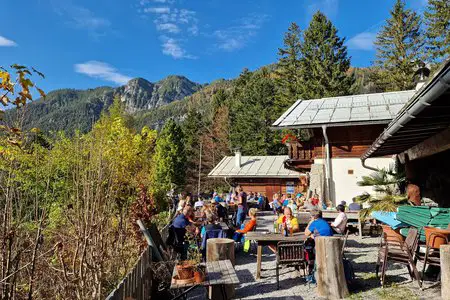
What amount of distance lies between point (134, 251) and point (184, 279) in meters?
2.03

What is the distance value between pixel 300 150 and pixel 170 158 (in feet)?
70.0

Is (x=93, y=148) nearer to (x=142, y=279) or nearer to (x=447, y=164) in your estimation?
(x=142, y=279)

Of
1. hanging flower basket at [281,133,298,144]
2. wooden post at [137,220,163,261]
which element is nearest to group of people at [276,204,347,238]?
wooden post at [137,220,163,261]

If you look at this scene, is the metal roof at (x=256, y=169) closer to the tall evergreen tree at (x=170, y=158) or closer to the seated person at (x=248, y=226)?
the tall evergreen tree at (x=170, y=158)

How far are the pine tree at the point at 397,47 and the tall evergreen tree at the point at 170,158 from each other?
21904 millimetres

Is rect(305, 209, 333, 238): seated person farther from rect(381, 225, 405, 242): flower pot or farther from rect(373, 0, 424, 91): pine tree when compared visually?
rect(373, 0, 424, 91): pine tree

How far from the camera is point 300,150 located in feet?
54.3

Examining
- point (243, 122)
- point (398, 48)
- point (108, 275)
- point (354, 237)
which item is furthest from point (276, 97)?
point (108, 275)

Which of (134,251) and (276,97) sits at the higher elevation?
(276,97)

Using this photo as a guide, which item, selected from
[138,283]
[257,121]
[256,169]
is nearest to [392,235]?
[138,283]

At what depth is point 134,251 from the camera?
19.9ft

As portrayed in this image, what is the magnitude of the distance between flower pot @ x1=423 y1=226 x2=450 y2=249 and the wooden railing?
1114 centimetres

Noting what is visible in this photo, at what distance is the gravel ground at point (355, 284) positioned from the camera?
5164 mm

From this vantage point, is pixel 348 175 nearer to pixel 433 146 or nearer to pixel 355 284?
pixel 433 146
